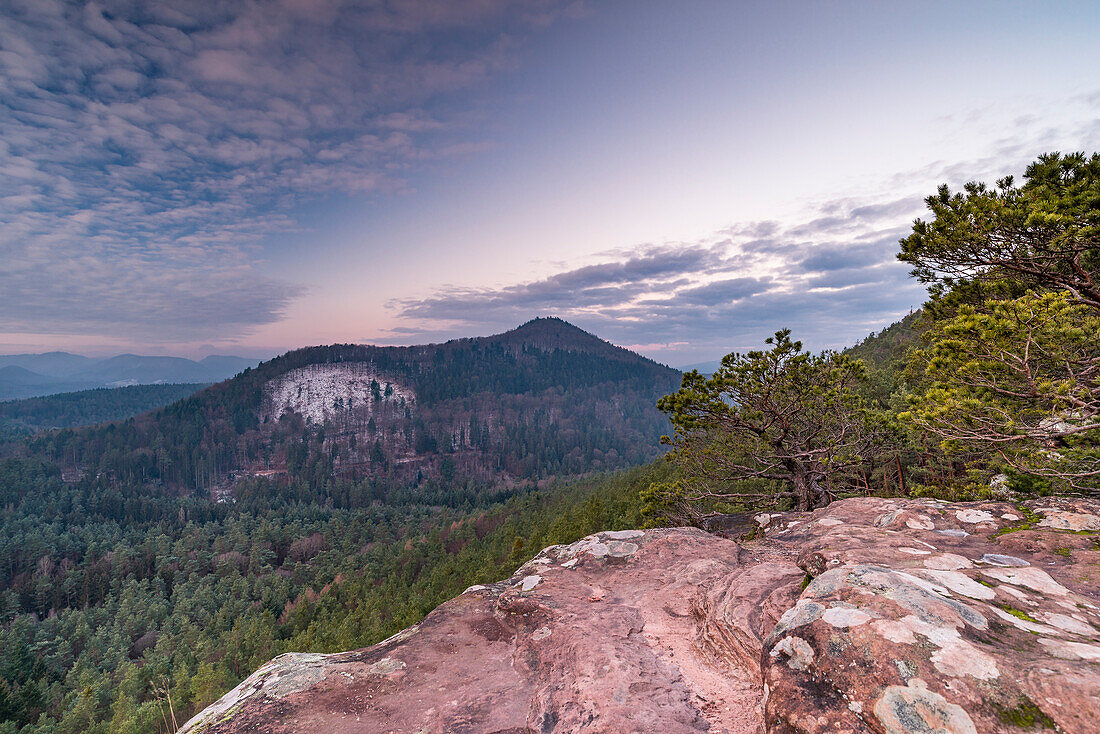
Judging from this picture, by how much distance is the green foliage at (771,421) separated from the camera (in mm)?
16094

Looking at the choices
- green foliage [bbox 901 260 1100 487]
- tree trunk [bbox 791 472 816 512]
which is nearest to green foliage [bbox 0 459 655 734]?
tree trunk [bbox 791 472 816 512]

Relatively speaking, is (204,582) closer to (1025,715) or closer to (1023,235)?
(1025,715)

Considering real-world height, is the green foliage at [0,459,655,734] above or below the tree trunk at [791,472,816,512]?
below

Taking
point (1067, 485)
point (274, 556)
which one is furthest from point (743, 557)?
point (274, 556)

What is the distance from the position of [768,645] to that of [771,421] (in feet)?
41.1

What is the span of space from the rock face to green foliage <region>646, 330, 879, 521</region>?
540cm

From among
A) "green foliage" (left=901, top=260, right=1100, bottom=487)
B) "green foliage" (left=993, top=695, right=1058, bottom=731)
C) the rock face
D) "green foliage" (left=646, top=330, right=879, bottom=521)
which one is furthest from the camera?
"green foliage" (left=646, top=330, right=879, bottom=521)

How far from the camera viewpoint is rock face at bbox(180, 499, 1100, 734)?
4.34m

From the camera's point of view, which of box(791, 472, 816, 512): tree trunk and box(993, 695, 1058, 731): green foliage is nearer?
box(993, 695, 1058, 731): green foliage

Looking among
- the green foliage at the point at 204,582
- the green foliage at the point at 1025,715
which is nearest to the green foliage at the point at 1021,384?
the green foliage at the point at 1025,715

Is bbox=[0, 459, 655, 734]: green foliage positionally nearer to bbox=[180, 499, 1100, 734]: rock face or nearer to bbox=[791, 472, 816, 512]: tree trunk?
bbox=[180, 499, 1100, 734]: rock face

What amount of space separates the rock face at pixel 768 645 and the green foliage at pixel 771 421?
5.40 metres

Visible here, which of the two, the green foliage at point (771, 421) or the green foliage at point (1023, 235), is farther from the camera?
the green foliage at point (771, 421)

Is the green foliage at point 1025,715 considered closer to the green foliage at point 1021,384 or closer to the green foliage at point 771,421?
the green foliage at point 1021,384
